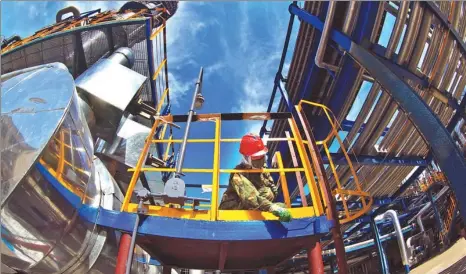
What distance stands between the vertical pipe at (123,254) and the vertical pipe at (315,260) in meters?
1.91

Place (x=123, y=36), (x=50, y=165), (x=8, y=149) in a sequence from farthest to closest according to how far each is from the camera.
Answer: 1. (x=123, y=36)
2. (x=50, y=165)
3. (x=8, y=149)

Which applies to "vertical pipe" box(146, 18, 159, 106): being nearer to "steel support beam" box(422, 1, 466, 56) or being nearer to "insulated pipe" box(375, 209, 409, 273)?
"steel support beam" box(422, 1, 466, 56)

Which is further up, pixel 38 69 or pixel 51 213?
pixel 38 69

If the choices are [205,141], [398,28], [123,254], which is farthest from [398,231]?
Answer: [123,254]

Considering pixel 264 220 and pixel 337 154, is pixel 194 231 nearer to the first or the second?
pixel 264 220

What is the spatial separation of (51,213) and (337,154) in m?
6.65

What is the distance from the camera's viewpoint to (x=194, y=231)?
318cm

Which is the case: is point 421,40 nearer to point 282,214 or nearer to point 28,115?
point 282,214

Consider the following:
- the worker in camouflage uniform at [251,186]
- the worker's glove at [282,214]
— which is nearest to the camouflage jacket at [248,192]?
the worker in camouflage uniform at [251,186]

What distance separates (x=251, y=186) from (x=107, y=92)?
3.75m

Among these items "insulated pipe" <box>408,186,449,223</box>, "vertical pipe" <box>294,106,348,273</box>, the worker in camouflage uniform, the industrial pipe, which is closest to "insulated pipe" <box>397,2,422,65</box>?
"vertical pipe" <box>294,106,348,273</box>

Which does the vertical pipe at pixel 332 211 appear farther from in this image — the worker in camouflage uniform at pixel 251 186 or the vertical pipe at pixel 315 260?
the worker in camouflage uniform at pixel 251 186

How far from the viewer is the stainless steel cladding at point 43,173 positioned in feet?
8.09

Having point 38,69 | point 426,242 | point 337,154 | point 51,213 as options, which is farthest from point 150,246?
point 426,242
